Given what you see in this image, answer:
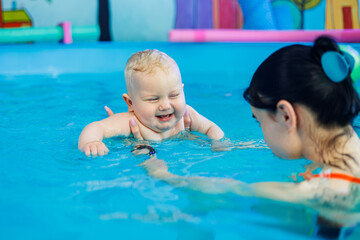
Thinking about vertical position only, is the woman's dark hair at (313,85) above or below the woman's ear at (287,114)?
above

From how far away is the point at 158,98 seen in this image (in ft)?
7.55

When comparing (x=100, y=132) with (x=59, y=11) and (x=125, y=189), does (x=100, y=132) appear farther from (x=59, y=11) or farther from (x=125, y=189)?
(x=59, y=11)

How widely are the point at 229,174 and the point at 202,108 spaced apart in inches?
57.0

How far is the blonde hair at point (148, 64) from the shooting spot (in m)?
2.29

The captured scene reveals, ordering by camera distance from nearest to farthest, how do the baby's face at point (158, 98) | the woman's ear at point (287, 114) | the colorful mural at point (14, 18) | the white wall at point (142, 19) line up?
the woman's ear at point (287, 114) < the baby's face at point (158, 98) < the colorful mural at point (14, 18) < the white wall at point (142, 19)

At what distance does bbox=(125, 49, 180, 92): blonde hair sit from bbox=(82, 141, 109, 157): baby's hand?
17.2 inches

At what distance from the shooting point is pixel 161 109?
7.52 ft

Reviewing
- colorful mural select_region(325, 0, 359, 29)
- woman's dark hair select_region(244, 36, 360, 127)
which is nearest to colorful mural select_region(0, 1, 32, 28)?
colorful mural select_region(325, 0, 359, 29)

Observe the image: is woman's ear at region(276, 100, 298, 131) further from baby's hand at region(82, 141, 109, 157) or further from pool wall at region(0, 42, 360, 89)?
pool wall at region(0, 42, 360, 89)

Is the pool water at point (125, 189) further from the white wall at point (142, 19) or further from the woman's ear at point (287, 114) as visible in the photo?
the white wall at point (142, 19)

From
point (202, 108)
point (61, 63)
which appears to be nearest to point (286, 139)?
point (202, 108)

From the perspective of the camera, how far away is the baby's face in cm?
225


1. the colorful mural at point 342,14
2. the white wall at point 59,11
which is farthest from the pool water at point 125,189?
the colorful mural at point 342,14

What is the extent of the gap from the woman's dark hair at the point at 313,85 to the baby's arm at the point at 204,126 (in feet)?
3.26
